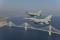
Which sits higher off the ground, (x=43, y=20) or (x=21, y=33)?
(x=43, y=20)

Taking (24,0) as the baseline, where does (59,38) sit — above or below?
below

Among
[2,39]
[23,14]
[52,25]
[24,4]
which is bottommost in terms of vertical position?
[2,39]

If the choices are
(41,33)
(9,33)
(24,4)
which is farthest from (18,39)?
(24,4)

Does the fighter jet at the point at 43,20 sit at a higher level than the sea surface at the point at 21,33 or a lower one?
higher

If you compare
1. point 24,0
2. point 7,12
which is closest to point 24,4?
point 24,0

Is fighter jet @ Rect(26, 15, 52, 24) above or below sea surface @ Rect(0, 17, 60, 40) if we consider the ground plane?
above

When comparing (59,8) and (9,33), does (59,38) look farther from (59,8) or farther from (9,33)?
(9,33)

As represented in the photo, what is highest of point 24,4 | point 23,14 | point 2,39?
point 24,4

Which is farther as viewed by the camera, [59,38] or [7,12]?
[7,12]

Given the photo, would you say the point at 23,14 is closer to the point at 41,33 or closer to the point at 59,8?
the point at 41,33
